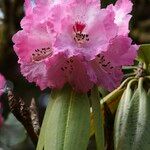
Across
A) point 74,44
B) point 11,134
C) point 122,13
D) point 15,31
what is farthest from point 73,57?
point 15,31

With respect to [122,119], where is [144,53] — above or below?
above

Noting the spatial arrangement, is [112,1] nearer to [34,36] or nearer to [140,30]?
[34,36]

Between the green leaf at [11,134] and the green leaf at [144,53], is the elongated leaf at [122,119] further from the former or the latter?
the green leaf at [11,134]

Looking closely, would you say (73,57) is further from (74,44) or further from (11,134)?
(11,134)

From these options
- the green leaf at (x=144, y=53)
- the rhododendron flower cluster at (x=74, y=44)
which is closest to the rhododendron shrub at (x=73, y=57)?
the rhododendron flower cluster at (x=74, y=44)

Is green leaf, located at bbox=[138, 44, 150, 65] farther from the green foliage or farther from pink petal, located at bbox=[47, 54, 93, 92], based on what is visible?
pink petal, located at bbox=[47, 54, 93, 92]

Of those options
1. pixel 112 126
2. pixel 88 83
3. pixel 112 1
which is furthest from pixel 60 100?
pixel 112 1

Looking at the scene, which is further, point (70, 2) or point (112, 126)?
point (112, 126)
